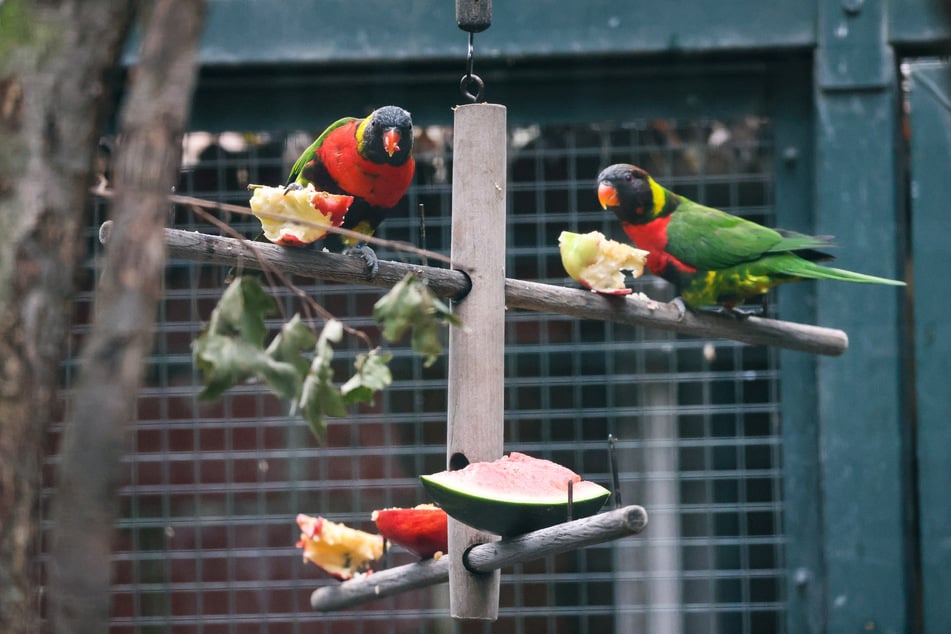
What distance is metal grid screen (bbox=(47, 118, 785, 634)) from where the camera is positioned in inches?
108

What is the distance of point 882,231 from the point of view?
8.45 ft

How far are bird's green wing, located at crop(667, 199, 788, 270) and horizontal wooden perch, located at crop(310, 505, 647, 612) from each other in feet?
2.71

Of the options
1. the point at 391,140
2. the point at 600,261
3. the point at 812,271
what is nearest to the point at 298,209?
the point at 391,140

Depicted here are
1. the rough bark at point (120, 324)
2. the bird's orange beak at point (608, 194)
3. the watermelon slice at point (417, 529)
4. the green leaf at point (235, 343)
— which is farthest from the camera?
the bird's orange beak at point (608, 194)

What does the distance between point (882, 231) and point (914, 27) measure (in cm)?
50

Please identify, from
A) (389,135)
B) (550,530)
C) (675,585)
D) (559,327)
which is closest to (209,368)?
(550,530)

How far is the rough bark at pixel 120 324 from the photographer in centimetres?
63

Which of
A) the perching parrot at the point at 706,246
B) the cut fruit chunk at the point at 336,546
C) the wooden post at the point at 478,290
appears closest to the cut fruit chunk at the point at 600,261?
the wooden post at the point at 478,290

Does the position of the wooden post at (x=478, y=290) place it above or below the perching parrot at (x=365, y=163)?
below

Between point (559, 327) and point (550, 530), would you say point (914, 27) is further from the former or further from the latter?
point (550, 530)

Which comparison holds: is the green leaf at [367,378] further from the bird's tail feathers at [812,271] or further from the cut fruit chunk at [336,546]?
the bird's tail feathers at [812,271]

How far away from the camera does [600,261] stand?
5.86ft

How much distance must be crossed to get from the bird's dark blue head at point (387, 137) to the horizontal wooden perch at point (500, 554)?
2.41ft

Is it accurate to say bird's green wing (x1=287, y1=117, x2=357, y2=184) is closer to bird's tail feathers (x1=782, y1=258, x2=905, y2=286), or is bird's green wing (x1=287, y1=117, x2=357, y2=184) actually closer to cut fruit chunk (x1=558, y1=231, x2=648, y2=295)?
cut fruit chunk (x1=558, y1=231, x2=648, y2=295)
